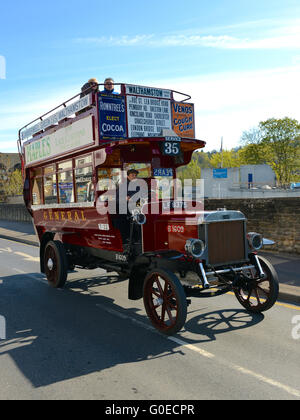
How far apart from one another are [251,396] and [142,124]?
16.5 ft

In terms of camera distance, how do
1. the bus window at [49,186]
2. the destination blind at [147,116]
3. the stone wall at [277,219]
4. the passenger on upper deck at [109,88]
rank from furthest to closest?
the stone wall at [277,219] < the bus window at [49,186] < the destination blind at [147,116] < the passenger on upper deck at [109,88]

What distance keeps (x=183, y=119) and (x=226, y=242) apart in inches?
124

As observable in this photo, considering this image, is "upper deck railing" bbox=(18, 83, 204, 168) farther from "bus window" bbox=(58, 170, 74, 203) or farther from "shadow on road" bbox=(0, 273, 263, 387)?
"shadow on road" bbox=(0, 273, 263, 387)

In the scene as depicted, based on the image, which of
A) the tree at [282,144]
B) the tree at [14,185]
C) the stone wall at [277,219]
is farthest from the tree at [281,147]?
the stone wall at [277,219]

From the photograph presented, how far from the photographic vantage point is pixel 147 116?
24.3 ft

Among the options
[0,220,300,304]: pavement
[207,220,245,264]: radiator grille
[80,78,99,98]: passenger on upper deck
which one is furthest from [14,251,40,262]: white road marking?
[207,220,245,264]: radiator grille

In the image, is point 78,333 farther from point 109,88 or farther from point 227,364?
point 109,88

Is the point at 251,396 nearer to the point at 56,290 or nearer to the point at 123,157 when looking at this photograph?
the point at 123,157

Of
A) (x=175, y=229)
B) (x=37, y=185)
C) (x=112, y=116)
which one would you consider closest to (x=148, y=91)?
(x=112, y=116)

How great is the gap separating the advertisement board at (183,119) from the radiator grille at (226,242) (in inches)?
103

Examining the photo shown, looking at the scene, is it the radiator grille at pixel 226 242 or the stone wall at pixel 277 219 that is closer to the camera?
the radiator grille at pixel 226 242

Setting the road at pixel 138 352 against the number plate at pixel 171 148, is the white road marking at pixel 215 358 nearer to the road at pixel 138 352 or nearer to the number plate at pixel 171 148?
the road at pixel 138 352

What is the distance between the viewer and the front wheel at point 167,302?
509 cm

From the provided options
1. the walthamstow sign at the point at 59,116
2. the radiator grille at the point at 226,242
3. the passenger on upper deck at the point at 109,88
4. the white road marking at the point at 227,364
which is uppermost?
the passenger on upper deck at the point at 109,88
